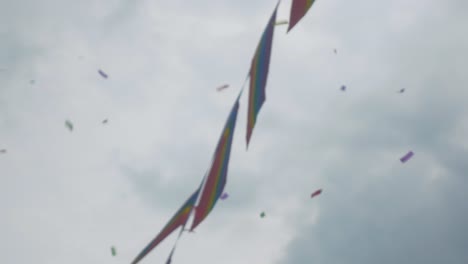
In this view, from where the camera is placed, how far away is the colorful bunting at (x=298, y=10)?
369 cm

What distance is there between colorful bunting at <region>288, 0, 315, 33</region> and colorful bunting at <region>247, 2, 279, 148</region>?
1.41ft

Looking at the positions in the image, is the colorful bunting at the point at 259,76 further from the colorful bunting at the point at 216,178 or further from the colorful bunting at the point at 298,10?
the colorful bunting at the point at 298,10

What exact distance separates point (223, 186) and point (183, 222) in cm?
45

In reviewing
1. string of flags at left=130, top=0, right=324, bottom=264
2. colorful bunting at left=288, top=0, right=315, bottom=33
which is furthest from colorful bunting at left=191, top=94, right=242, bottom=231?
colorful bunting at left=288, top=0, right=315, bottom=33

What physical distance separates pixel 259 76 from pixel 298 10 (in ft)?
2.53

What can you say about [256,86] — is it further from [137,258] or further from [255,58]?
[137,258]

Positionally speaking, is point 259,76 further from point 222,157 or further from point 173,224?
point 173,224

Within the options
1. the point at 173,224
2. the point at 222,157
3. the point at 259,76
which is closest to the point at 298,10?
the point at 259,76

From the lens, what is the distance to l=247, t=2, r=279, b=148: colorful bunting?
13.8 ft

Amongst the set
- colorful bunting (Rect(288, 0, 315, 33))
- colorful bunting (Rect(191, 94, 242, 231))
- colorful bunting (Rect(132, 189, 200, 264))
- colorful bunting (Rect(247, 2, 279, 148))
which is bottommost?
colorful bunting (Rect(132, 189, 200, 264))

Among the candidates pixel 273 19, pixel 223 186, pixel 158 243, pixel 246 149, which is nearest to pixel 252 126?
pixel 246 149

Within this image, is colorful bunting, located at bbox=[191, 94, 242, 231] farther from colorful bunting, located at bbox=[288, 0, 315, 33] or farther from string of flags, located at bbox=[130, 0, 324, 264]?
colorful bunting, located at bbox=[288, 0, 315, 33]

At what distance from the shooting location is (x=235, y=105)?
4.39 m

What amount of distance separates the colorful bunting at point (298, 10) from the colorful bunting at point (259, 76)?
428 millimetres
